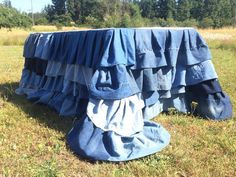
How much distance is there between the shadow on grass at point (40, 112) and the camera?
425cm

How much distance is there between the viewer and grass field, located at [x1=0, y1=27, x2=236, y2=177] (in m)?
3.12

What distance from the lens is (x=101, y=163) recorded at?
10.8ft

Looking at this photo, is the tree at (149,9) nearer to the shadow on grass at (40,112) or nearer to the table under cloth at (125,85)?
the shadow on grass at (40,112)

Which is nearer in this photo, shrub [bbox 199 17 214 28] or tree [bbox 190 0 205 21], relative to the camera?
shrub [bbox 199 17 214 28]

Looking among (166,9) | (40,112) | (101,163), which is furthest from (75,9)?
(101,163)

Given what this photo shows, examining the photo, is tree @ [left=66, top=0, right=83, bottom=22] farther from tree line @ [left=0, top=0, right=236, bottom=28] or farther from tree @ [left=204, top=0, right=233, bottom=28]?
tree @ [left=204, top=0, right=233, bottom=28]

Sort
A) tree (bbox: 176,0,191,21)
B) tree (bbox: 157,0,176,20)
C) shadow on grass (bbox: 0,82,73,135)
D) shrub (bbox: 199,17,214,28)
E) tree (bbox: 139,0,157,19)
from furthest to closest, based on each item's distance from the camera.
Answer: tree (bbox: 139,0,157,19) → tree (bbox: 176,0,191,21) → tree (bbox: 157,0,176,20) → shrub (bbox: 199,17,214,28) → shadow on grass (bbox: 0,82,73,135)

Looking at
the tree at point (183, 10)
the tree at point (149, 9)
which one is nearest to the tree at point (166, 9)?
the tree at point (183, 10)

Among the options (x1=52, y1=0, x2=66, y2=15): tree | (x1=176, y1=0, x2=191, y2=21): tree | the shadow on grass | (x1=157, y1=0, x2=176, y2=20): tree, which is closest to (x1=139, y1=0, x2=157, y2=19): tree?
(x1=157, y1=0, x2=176, y2=20): tree

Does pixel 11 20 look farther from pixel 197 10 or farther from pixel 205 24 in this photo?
pixel 197 10

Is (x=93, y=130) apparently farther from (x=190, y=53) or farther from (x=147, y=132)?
(x=190, y=53)

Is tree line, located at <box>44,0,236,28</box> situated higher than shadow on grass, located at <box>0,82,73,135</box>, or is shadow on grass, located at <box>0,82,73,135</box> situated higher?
shadow on grass, located at <box>0,82,73,135</box>

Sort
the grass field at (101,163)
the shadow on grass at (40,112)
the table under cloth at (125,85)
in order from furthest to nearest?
1. the shadow on grass at (40,112)
2. the table under cloth at (125,85)
3. the grass field at (101,163)

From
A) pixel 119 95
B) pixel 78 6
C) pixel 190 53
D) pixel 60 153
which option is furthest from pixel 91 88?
pixel 78 6
